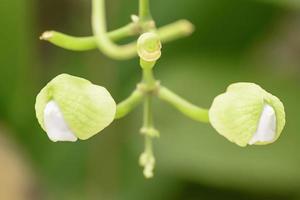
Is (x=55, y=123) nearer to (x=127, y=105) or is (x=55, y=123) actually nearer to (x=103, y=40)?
(x=127, y=105)

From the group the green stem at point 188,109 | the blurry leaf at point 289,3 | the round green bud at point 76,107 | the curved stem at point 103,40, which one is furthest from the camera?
the blurry leaf at point 289,3

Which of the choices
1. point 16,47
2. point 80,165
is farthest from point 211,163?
point 16,47

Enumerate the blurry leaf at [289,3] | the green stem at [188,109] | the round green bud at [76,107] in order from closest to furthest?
the round green bud at [76,107]
the green stem at [188,109]
the blurry leaf at [289,3]

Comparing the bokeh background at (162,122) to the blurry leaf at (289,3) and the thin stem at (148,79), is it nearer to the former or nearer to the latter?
the blurry leaf at (289,3)

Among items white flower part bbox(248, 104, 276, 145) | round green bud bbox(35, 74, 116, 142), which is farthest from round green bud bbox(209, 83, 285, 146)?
round green bud bbox(35, 74, 116, 142)

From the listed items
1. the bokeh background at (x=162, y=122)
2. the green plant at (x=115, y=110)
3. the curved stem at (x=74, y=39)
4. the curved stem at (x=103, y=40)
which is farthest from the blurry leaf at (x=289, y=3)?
the green plant at (x=115, y=110)

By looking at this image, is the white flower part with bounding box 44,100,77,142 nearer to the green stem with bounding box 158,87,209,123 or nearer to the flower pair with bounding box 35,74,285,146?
the flower pair with bounding box 35,74,285,146

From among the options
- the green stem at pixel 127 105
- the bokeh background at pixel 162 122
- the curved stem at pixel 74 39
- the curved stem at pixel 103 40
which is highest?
the bokeh background at pixel 162 122

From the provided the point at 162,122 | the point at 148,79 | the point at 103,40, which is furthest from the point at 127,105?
the point at 162,122
